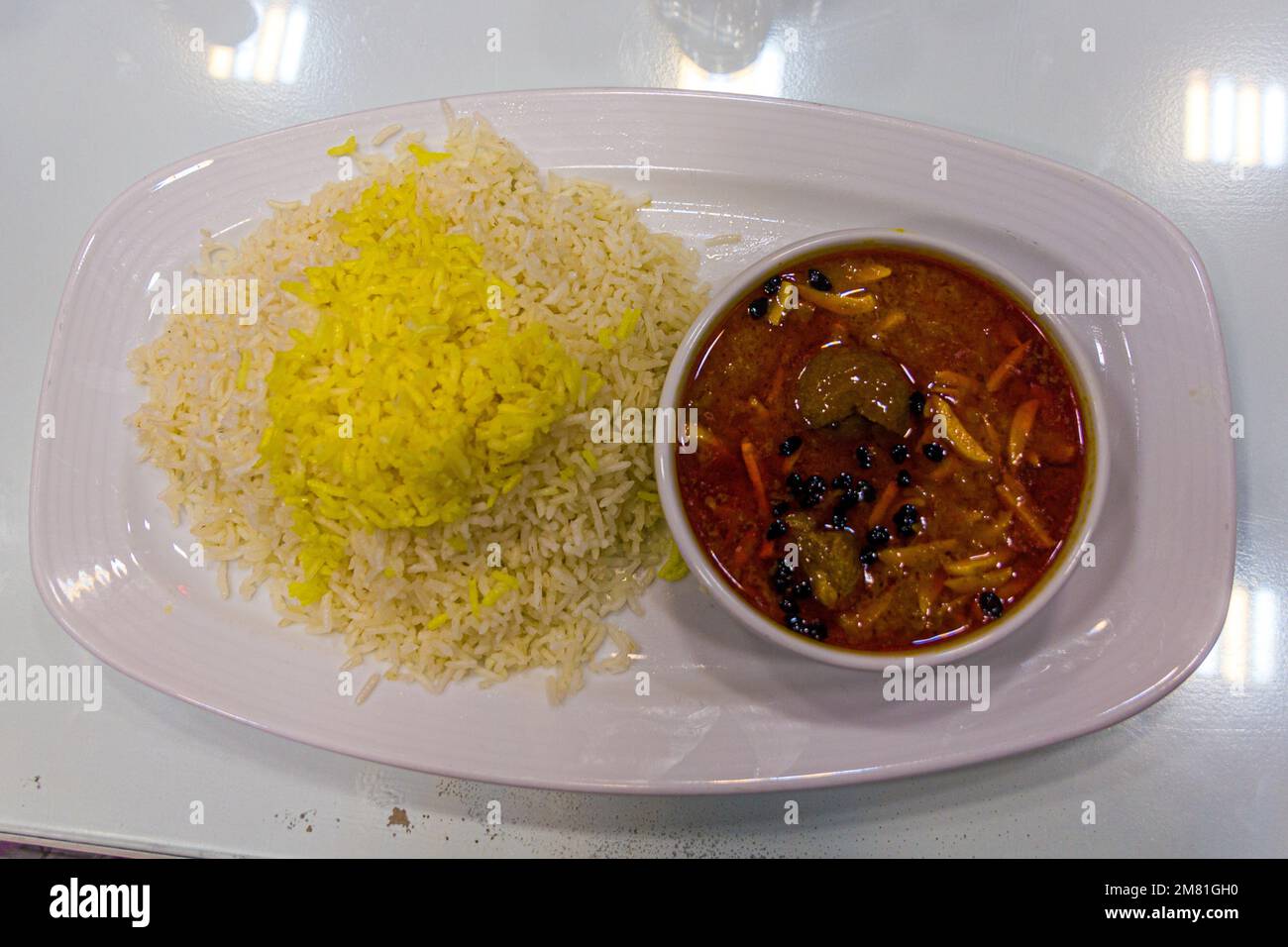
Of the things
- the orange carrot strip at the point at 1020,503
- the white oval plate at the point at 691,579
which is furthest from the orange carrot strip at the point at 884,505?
the white oval plate at the point at 691,579

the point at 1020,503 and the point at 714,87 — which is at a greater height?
the point at 714,87

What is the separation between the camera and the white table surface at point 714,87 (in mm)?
2145

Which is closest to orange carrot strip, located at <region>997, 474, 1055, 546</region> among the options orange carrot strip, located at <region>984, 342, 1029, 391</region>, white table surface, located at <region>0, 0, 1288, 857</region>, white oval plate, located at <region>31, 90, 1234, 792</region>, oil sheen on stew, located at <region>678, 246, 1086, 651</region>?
oil sheen on stew, located at <region>678, 246, 1086, 651</region>

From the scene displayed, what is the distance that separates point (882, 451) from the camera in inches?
68.1

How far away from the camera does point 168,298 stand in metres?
2.18

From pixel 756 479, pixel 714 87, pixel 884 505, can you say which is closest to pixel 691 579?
pixel 756 479

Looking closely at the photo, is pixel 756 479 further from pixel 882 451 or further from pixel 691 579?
pixel 691 579

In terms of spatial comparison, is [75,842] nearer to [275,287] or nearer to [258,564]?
[258,564]

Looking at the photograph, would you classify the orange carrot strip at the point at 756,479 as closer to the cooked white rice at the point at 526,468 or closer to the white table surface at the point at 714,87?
the cooked white rice at the point at 526,468

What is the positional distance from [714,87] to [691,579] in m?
1.45

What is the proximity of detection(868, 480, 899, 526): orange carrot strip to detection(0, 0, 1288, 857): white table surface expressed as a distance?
832mm

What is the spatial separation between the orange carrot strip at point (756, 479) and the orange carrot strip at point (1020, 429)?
500 mm
